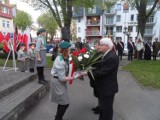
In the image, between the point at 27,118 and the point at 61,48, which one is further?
the point at 27,118

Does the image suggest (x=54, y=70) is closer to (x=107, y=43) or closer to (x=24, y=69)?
(x=107, y=43)

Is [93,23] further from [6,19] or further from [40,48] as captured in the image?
[40,48]

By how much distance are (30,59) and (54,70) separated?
4.81 metres

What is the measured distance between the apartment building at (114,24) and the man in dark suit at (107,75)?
46.9 metres

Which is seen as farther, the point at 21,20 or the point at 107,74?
the point at 21,20

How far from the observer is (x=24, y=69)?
8.52 meters

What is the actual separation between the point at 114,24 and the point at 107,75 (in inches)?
2034

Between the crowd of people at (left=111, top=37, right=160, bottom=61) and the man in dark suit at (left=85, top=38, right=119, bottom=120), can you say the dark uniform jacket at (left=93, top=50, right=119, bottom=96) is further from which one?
the crowd of people at (left=111, top=37, right=160, bottom=61)

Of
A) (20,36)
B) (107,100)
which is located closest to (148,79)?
(107,100)

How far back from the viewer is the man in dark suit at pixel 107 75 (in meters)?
3.54

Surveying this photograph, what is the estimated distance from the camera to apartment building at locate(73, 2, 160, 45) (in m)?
49.8

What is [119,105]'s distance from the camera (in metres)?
5.44

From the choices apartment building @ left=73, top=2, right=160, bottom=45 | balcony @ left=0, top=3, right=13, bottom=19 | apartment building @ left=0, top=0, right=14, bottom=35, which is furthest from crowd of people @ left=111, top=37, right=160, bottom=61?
balcony @ left=0, top=3, right=13, bottom=19

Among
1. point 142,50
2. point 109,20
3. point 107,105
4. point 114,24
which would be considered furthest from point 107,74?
point 109,20
